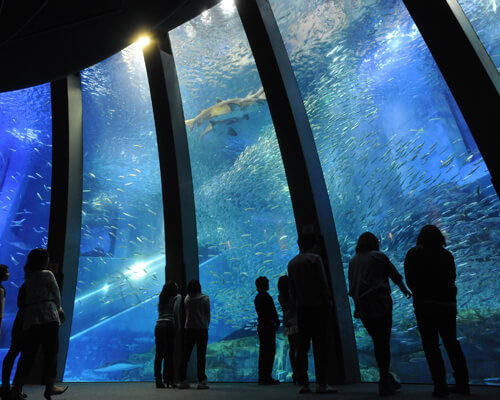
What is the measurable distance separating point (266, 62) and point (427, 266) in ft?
12.2

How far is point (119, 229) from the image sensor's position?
28.2 ft

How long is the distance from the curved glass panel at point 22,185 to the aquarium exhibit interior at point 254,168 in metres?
0.04

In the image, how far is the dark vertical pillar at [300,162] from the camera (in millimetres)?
4285

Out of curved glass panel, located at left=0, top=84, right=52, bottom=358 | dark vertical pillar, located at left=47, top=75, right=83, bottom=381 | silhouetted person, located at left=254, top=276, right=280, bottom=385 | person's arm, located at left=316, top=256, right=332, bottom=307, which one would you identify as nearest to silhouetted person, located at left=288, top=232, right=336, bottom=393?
person's arm, located at left=316, top=256, right=332, bottom=307

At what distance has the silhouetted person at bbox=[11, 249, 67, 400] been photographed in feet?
9.59

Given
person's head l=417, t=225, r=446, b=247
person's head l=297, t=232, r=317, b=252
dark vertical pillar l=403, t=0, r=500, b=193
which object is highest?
dark vertical pillar l=403, t=0, r=500, b=193

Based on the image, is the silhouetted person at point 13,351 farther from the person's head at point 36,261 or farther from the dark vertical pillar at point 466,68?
the dark vertical pillar at point 466,68

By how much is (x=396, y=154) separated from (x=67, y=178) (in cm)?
604

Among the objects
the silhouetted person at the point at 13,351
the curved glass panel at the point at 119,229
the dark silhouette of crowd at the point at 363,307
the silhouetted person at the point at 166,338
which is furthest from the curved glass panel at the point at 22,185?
the dark silhouette of crowd at the point at 363,307

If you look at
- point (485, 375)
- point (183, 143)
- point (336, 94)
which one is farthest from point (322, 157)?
point (485, 375)

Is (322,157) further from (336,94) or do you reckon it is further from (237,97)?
(237,97)

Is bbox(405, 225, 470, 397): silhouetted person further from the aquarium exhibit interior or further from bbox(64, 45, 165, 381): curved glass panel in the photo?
bbox(64, 45, 165, 381): curved glass panel

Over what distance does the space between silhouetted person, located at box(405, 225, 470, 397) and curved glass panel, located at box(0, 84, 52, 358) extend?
8382 mm

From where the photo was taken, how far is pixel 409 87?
545 centimetres
